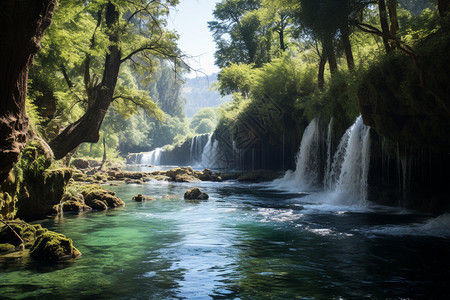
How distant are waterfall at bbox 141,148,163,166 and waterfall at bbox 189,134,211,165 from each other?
34.2 feet

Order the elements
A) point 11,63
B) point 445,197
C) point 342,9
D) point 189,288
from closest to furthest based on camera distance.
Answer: point 11,63 → point 189,288 → point 445,197 → point 342,9

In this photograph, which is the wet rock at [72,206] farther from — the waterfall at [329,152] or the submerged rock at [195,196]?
the waterfall at [329,152]

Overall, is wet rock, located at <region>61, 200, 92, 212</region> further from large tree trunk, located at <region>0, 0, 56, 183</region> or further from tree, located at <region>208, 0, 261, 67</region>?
tree, located at <region>208, 0, 261, 67</region>

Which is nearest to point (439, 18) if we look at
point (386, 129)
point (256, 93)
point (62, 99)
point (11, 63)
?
point (386, 129)

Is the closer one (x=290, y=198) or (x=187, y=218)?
(x=187, y=218)

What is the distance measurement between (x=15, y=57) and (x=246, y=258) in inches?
212

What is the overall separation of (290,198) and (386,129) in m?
6.28

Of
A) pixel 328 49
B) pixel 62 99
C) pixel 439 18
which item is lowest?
pixel 62 99

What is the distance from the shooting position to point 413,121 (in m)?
11.7

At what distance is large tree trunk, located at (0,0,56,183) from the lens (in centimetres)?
374

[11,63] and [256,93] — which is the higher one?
[256,93]

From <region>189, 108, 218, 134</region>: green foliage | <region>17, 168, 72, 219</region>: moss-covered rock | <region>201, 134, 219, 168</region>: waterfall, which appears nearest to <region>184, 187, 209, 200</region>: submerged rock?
<region>17, 168, 72, 219</region>: moss-covered rock

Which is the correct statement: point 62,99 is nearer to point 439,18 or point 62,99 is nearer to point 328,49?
point 328,49

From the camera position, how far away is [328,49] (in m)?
17.2
